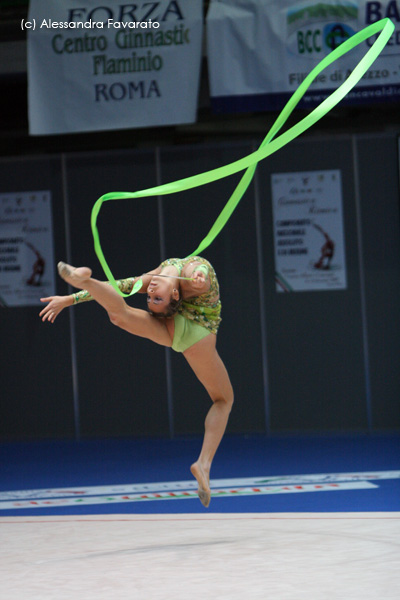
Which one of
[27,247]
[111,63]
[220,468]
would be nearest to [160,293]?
[220,468]

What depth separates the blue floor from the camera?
6312 mm

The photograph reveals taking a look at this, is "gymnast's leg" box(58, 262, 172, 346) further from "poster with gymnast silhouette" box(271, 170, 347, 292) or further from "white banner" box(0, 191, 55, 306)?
"white banner" box(0, 191, 55, 306)

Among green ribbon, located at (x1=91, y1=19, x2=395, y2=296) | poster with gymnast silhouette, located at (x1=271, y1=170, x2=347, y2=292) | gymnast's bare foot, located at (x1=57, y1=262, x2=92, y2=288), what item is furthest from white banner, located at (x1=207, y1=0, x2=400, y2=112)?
gymnast's bare foot, located at (x1=57, y1=262, x2=92, y2=288)

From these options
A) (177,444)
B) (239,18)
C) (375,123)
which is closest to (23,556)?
(177,444)

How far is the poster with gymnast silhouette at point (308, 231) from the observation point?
892cm

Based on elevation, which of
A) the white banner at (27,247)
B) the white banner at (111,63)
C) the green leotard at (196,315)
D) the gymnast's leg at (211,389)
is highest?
the white banner at (111,63)

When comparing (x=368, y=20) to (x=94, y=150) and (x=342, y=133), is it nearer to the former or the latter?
(x=342, y=133)

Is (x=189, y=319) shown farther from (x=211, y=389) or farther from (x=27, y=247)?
(x=27, y=247)

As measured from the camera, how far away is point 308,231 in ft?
29.4

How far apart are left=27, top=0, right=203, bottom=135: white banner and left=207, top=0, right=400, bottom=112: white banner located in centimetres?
23

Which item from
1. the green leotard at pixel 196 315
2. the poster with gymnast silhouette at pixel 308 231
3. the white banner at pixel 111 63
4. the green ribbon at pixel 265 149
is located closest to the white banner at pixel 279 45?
the white banner at pixel 111 63

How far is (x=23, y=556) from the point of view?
5.02 metres

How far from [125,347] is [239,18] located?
10.9ft

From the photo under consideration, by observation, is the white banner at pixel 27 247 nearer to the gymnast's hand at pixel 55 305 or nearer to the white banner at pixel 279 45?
the white banner at pixel 279 45
